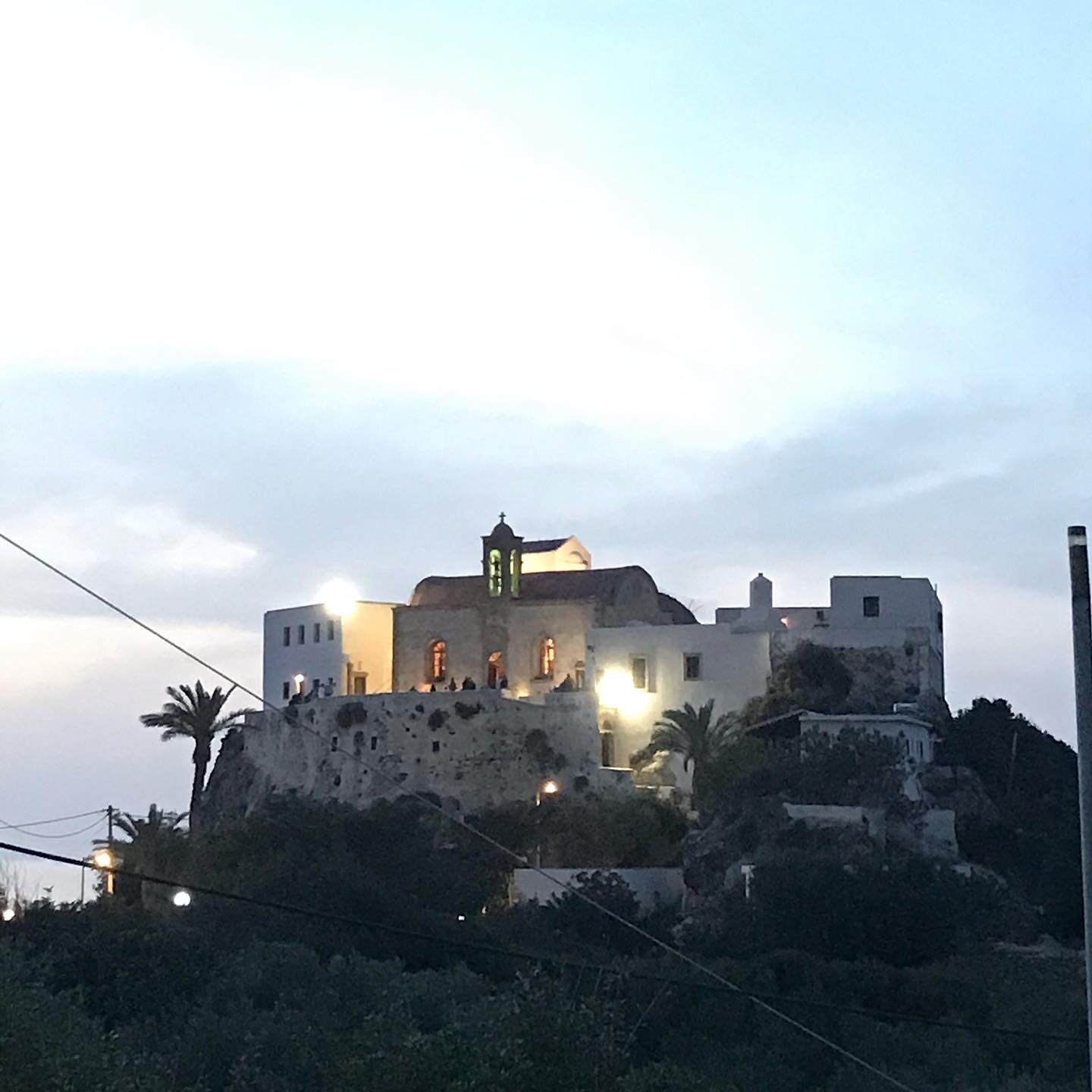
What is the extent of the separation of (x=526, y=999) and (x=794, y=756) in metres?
33.7

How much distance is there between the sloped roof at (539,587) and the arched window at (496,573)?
1.04 feet

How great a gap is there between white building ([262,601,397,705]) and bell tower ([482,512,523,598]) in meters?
3.60

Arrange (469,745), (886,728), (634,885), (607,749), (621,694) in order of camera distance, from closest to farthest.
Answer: (634,885) < (886,728) < (469,745) < (621,694) < (607,749)

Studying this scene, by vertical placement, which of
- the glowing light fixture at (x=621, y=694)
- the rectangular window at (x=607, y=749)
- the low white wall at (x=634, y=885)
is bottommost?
the low white wall at (x=634, y=885)

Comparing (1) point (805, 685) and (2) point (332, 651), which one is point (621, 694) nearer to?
(1) point (805, 685)

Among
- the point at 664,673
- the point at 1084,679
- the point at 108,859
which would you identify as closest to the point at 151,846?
the point at 108,859

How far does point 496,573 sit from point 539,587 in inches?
59.1

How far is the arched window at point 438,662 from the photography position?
66.0 m

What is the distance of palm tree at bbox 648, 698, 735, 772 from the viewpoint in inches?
2376

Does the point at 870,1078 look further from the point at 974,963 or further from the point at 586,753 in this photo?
the point at 586,753

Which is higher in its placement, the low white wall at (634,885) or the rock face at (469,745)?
the rock face at (469,745)

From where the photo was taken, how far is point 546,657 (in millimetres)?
65062

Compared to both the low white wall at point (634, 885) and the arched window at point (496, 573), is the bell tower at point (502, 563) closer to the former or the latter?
the arched window at point (496, 573)

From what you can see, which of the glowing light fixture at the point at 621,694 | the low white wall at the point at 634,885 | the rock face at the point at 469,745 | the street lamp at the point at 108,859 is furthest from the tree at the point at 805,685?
the street lamp at the point at 108,859
